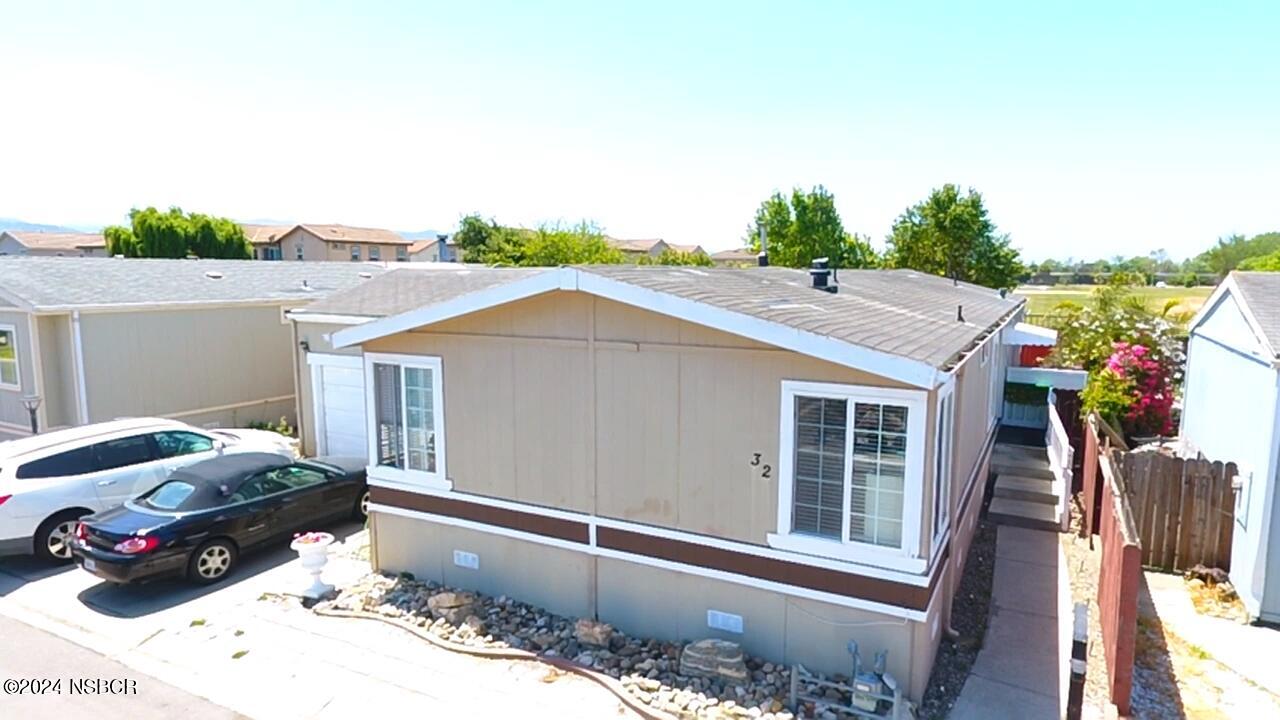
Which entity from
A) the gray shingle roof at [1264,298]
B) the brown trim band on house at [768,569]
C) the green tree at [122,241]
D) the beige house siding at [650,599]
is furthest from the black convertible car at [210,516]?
the green tree at [122,241]

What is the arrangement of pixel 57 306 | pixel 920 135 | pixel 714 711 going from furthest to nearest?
1. pixel 920 135
2. pixel 57 306
3. pixel 714 711

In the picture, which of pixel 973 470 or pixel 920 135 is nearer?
pixel 973 470

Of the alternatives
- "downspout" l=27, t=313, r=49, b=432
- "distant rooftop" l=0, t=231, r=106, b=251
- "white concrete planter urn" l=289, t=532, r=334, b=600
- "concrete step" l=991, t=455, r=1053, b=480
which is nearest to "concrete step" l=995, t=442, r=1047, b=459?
"concrete step" l=991, t=455, r=1053, b=480

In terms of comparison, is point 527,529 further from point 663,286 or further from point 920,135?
point 920,135

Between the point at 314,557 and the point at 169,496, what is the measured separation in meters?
2.31

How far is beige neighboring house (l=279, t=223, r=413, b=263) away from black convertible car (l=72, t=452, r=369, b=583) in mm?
54557

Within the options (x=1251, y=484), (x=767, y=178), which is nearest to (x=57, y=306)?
(x=1251, y=484)

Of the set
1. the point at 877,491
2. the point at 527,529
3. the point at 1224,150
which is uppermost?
the point at 1224,150

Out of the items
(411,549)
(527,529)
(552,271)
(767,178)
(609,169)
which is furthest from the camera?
(767,178)

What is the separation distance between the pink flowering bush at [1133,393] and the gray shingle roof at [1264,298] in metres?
3.42

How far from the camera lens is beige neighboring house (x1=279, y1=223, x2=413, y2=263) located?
64.0 meters

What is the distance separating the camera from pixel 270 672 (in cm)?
690

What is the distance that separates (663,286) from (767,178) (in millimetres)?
42612

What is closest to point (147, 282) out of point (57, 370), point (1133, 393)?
point (57, 370)
